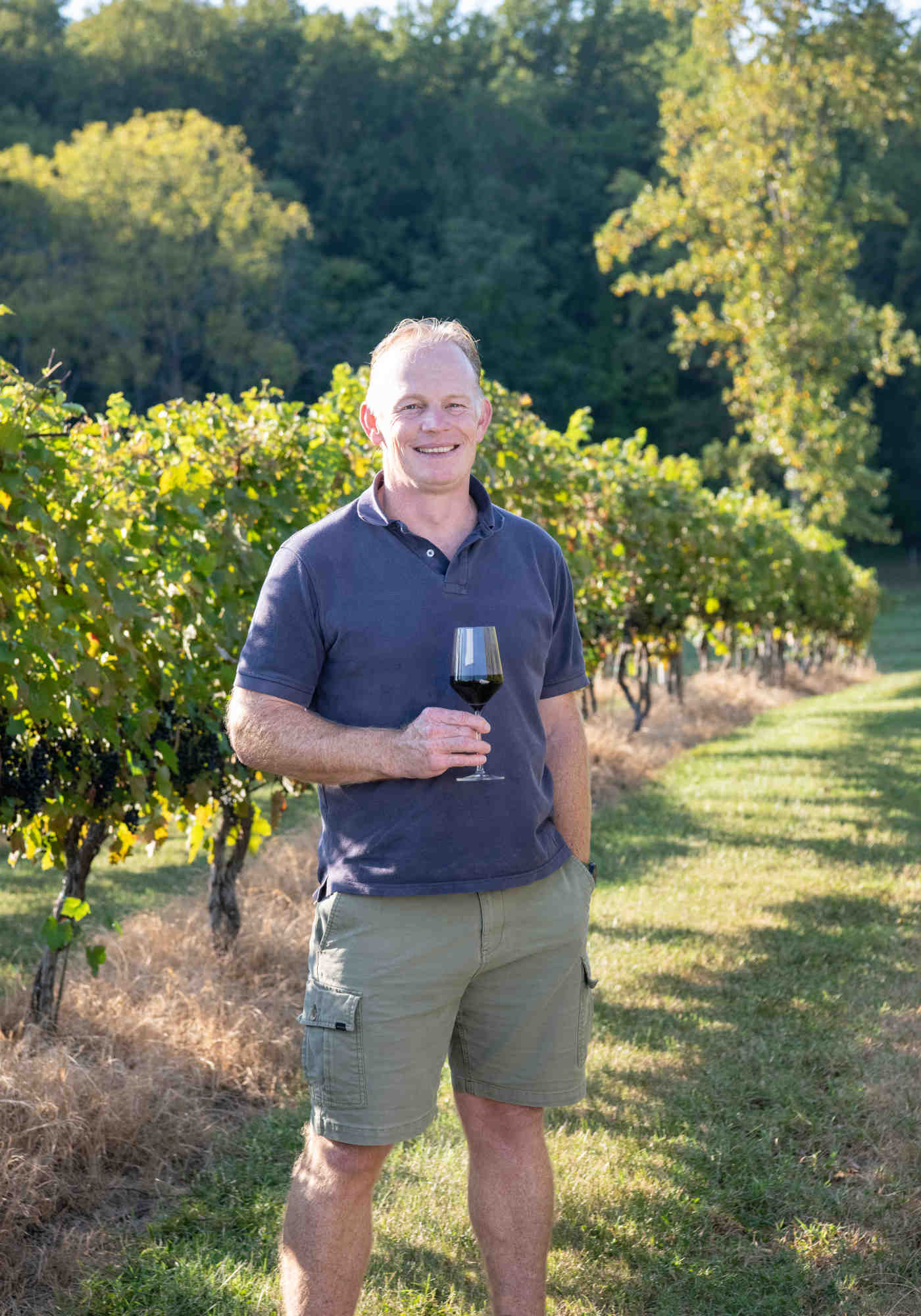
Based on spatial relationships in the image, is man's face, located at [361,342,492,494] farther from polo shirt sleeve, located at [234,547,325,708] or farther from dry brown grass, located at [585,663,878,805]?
dry brown grass, located at [585,663,878,805]

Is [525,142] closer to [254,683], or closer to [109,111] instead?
[109,111]

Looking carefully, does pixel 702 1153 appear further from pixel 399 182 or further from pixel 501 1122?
pixel 399 182

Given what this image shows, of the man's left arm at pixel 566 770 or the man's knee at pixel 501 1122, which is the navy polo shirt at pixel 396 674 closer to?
the man's left arm at pixel 566 770

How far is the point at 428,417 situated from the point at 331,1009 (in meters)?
1.06

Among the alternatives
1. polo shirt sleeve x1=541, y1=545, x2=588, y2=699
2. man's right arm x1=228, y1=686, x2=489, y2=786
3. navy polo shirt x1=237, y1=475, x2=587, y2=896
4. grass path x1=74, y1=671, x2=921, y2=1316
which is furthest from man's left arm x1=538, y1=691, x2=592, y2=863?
grass path x1=74, y1=671, x2=921, y2=1316

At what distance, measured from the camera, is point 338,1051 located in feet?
7.32

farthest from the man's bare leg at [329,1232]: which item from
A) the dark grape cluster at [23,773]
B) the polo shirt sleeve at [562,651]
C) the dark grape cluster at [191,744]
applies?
the dark grape cluster at [191,744]

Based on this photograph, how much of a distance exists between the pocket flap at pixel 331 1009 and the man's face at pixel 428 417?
911 mm

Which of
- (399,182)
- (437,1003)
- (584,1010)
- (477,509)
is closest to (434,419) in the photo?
(477,509)

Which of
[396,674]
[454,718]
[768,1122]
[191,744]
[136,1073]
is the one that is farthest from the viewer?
[191,744]

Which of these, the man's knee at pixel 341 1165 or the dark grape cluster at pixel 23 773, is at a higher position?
the dark grape cluster at pixel 23 773

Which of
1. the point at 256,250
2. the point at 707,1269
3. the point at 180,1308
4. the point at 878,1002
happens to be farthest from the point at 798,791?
the point at 256,250

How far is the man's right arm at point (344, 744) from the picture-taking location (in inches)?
84.7

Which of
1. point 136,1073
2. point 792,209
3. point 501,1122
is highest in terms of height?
point 792,209
